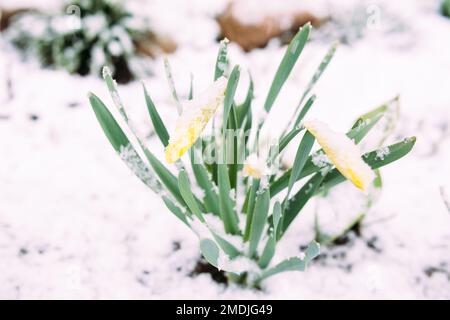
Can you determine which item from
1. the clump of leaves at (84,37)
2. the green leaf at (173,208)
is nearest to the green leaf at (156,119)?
the green leaf at (173,208)

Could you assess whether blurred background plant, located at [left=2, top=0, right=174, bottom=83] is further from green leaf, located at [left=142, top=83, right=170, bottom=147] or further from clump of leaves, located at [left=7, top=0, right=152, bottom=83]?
green leaf, located at [left=142, top=83, right=170, bottom=147]

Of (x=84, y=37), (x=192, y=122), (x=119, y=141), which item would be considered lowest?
(x=84, y=37)

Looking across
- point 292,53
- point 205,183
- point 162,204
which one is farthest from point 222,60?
point 162,204

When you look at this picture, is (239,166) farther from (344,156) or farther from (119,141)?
(344,156)

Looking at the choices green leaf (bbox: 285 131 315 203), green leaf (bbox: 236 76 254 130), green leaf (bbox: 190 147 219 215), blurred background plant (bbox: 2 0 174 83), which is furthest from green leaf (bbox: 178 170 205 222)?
blurred background plant (bbox: 2 0 174 83)
